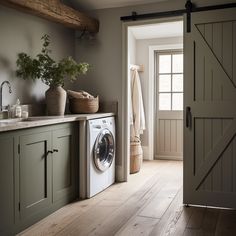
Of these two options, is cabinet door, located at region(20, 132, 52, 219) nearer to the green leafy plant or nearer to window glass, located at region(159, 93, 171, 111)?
the green leafy plant

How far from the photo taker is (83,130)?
3.69 m

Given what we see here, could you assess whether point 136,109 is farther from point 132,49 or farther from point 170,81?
point 132,49

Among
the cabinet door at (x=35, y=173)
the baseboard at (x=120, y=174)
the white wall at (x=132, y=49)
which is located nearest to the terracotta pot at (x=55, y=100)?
the cabinet door at (x=35, y=173)

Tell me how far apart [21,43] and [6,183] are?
5.58 feet

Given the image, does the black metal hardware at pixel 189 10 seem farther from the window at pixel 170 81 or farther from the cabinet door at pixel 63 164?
the window at pixel 170 81

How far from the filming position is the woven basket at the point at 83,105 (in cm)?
409

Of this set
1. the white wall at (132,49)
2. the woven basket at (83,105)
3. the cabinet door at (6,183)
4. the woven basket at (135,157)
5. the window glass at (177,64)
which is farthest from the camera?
the window glass at (177,64)

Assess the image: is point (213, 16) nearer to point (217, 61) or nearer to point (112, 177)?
point (217, 61)

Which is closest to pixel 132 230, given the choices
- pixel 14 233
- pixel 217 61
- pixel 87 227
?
pixel 87 227

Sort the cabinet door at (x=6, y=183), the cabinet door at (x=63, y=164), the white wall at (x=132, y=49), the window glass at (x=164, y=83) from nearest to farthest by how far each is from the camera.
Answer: the cabinet door at (x=6, y=183), the cabinet door at (x=63, y=164), the white wall at (x=132, y=49), the window glass at (x=164, y=83)

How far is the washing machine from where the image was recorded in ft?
12.2

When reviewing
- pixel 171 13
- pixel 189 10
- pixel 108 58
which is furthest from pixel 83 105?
pixel 189 10

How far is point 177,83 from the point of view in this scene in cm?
586

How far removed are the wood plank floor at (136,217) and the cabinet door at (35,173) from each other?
0.60ft
